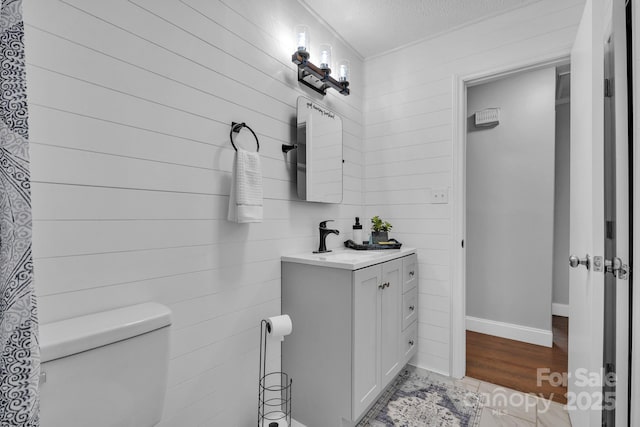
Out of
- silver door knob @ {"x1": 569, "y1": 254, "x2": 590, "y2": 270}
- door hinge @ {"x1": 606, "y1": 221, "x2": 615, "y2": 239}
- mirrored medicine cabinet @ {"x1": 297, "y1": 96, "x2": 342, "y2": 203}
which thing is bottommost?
silver door knob @ {"x1": 569, "y1": 254, "x2": 590, "y2": 270}

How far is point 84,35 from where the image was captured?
1022 millimetres

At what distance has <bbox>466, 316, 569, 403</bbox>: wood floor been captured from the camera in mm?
2063

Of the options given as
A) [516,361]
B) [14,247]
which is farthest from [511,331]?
[14,247]

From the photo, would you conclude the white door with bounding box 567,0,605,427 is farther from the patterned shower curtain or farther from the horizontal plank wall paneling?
the patterned shower curtain

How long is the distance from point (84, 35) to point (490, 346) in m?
3.26

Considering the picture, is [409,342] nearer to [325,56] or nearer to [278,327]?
[278,327]

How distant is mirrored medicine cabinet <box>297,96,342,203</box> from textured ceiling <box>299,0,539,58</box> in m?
0.60

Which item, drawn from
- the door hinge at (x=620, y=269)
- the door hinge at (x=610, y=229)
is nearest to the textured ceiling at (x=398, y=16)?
the door hinge at (x=610, y=229)

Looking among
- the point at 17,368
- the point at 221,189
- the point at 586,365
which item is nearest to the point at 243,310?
the point at 221,189

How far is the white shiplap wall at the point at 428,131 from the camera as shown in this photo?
2078 millimetres

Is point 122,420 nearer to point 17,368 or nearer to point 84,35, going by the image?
point 17,368

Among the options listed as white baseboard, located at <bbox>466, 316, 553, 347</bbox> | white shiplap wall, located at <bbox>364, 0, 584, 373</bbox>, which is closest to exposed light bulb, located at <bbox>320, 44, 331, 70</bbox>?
white shiplap wall, located at <bbox>364, 0, 584, 373</bbox>

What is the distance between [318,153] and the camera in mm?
2037

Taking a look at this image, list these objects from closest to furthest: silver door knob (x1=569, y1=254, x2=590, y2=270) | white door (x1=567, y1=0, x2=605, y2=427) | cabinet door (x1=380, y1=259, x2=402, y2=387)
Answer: white door (x1=567, y1=0, x2=605, y2=427)
silver door knob (x1=569, y1=254, x2=590, y2=270)
cabinet door (x1=380, y1=259, x2=402, y2=387)
